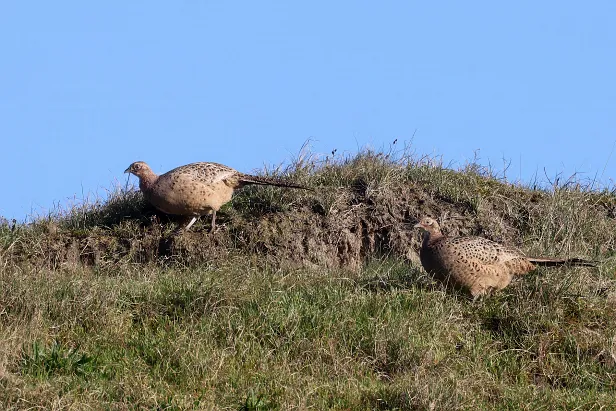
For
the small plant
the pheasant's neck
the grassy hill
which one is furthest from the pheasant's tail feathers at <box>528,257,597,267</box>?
the small plant

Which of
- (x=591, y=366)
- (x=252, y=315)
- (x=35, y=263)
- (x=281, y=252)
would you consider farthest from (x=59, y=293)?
(x=591, y=366)

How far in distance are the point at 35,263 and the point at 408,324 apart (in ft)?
13.6

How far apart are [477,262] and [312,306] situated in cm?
154

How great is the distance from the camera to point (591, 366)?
26.1ft

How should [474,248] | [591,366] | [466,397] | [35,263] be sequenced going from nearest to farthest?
[466,397] < [591,366] < [474,248] < [35,263]

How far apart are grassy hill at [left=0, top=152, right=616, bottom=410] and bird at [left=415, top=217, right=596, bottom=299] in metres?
0.12

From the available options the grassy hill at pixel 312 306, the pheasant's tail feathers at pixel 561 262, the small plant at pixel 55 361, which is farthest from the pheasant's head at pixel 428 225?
the small plant at pixel 55 361

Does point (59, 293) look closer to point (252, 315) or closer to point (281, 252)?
point (252, 315)

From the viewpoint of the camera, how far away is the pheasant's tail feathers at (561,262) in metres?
9.00

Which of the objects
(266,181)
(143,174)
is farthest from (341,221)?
(143,174)

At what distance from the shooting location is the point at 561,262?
903cm

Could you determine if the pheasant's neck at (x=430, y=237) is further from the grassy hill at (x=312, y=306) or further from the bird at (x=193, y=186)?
the bird at (x=193, y=186)

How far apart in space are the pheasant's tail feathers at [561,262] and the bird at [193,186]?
282 centimetres

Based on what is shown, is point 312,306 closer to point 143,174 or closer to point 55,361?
point 55,361
